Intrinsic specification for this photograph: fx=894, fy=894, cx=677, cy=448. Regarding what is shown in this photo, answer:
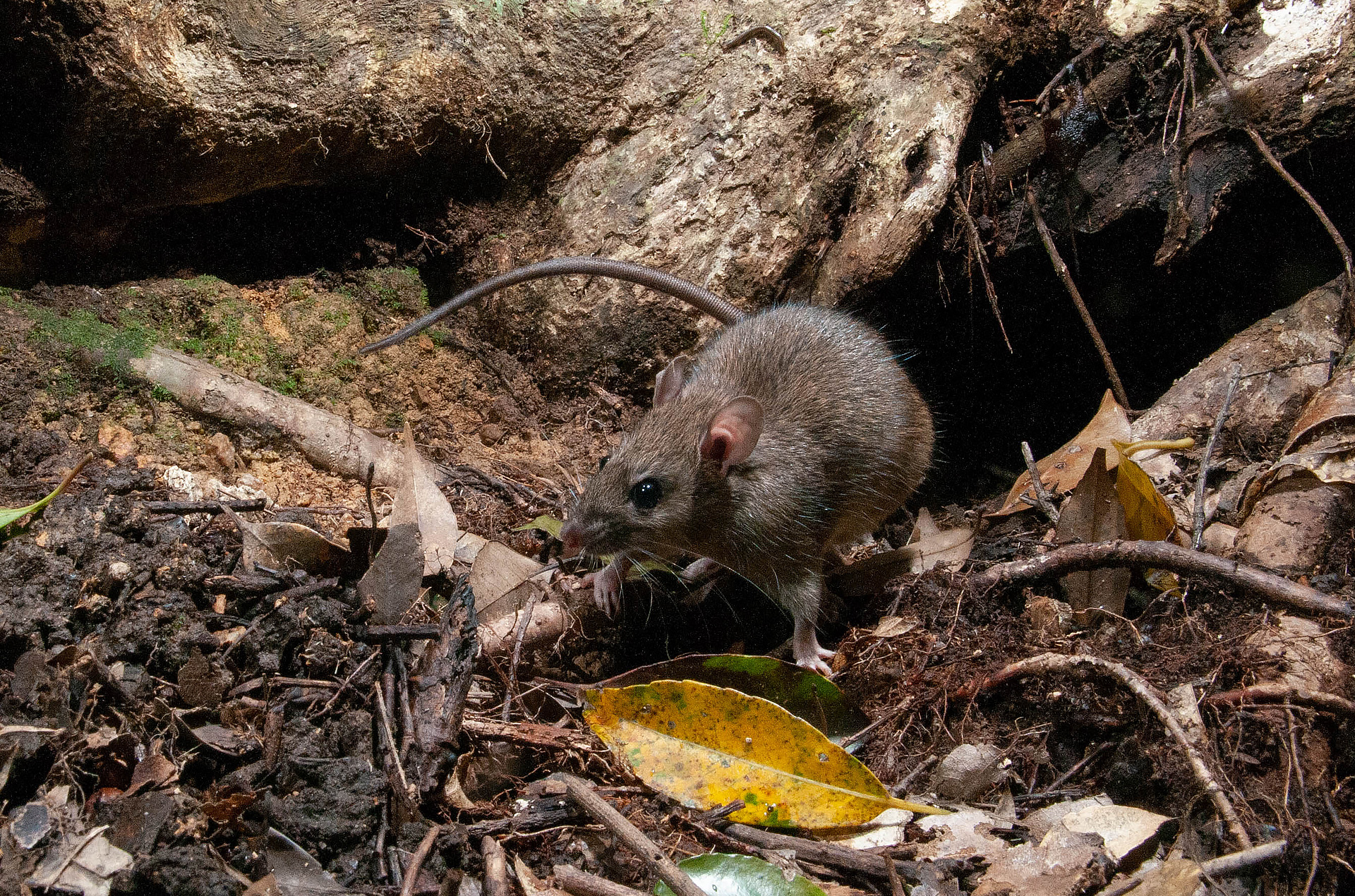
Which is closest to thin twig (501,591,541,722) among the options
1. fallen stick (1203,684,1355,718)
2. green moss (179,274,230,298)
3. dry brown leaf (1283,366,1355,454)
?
fallen stick (1203,684,1355,718)

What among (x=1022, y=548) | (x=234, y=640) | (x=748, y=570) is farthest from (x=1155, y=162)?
(x=234, y=640)

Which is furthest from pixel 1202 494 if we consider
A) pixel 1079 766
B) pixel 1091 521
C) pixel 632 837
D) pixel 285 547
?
pixel 285 547

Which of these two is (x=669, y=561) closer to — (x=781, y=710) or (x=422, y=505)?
(x=422, y=505)

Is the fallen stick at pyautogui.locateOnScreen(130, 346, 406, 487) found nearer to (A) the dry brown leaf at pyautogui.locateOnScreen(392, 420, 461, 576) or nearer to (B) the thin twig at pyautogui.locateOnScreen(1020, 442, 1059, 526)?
(A) the dry brown leaf at pyautogui.locateOnScreen(392, 420, 461, 576)

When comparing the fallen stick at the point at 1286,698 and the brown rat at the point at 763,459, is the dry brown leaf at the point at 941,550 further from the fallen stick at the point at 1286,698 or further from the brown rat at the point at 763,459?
the fallen stick at the point at 1286,698

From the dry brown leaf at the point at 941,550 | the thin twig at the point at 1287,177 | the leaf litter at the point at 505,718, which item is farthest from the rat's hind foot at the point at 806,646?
the thin twig at the point at 1287,177
